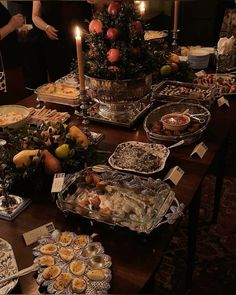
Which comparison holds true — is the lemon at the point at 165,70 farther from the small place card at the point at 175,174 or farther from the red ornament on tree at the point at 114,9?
the small place card at the point at 175,174

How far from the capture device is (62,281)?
830 mm

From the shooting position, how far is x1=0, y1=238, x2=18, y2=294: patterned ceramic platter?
2.74 feet

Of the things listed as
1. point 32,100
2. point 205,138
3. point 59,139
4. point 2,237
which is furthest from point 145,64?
point 2,237

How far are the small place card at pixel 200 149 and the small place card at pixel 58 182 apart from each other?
50 cm

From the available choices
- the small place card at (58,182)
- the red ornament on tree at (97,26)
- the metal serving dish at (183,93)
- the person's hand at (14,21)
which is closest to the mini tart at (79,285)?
the small place card at (58,182)

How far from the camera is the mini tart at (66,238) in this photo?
36.9 inches

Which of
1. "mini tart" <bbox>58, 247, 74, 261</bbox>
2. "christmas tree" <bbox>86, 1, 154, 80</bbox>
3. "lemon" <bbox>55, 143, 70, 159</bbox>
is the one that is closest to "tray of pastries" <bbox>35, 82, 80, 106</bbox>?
"christmas tree" <bbox>86, 1, 154, 80</bbox>

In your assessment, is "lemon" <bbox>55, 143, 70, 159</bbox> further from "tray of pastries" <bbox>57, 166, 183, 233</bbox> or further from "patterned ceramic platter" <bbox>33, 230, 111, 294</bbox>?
"patterned ceramic platter" <bbox>33, 230, 111, 294</bbox>

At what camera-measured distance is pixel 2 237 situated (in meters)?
1.01

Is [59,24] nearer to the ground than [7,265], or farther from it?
farther from it

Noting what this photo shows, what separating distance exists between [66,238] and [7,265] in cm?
16

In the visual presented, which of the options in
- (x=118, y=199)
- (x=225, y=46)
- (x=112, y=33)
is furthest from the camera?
(x=225, y=46)

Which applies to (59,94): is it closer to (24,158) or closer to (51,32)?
(24,158)

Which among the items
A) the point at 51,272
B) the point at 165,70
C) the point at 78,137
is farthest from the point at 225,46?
the point at 51,272
